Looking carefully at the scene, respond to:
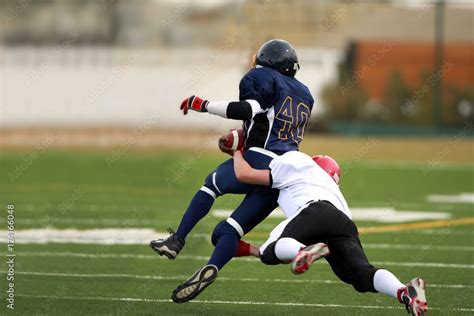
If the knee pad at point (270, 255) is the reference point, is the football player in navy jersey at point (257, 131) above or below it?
above

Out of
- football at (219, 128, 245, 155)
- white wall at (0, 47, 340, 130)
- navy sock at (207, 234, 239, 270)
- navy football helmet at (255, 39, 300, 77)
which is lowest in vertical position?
white wall at (0, 47, 340, 130)

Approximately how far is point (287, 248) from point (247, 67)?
62.5 feet

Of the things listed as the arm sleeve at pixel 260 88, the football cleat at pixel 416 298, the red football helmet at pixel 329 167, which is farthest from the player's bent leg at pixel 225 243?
the football cleat at pixel 416 298

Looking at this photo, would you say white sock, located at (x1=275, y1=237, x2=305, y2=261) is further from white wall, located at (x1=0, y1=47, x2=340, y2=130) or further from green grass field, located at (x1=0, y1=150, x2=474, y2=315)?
white wall, located at (x1=0, y1=47, x2=340, y2=130)

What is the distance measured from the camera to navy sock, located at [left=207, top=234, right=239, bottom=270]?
6.23 m

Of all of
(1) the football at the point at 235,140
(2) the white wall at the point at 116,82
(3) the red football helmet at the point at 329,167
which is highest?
(1) the football at the point at 235,140

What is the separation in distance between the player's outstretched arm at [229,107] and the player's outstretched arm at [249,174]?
295 millimetres

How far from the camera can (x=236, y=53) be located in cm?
3073

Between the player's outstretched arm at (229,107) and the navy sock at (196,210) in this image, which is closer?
the player's outstretched arm at (229,107)

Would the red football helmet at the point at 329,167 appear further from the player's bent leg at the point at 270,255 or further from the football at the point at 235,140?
the player's bent leg at the point at 270,255

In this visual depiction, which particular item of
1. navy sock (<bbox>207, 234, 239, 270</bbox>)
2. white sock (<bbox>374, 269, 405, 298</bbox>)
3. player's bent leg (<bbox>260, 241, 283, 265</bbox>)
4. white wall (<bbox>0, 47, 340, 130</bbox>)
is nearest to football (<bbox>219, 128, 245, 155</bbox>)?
navy sock (<bbox>207, 234, 239, 270</bbox>)

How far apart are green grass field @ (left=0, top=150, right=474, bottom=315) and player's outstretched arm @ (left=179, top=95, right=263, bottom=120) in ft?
3.99

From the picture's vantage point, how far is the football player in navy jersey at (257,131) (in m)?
6.34

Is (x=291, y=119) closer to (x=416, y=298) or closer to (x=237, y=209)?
(x=237, y=209)
